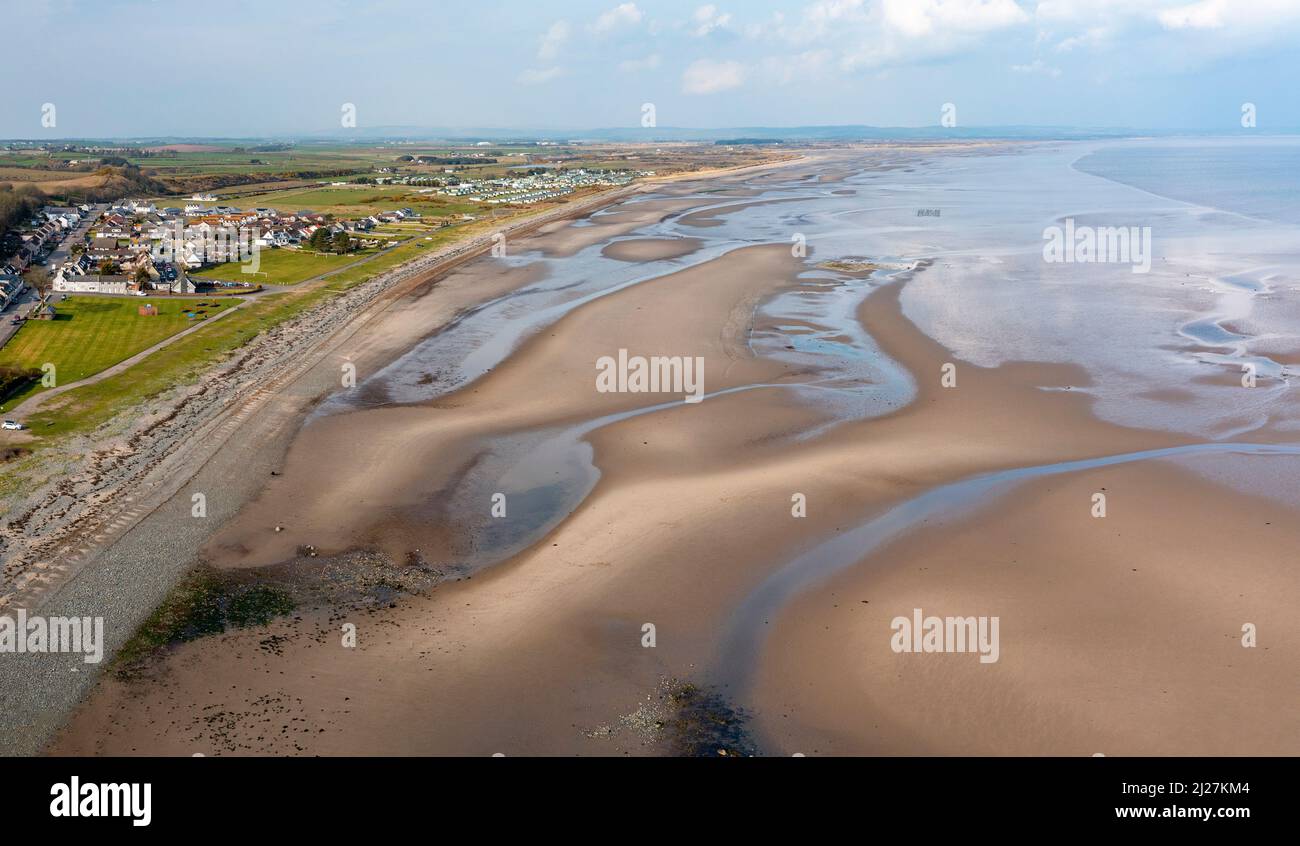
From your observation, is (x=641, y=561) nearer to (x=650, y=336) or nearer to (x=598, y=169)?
(x=650, y=336)

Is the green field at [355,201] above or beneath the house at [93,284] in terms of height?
above

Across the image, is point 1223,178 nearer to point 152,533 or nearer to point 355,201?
point 355,201

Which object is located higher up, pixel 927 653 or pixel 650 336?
pixel 650 336

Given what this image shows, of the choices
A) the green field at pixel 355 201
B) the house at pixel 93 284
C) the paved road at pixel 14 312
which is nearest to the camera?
the paved road at pixel 14 312

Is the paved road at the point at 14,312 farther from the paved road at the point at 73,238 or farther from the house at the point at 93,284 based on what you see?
the paved road at the point at 73,238

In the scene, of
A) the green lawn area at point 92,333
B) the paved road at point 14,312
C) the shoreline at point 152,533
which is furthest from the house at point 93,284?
the shoreline at point 152,533
